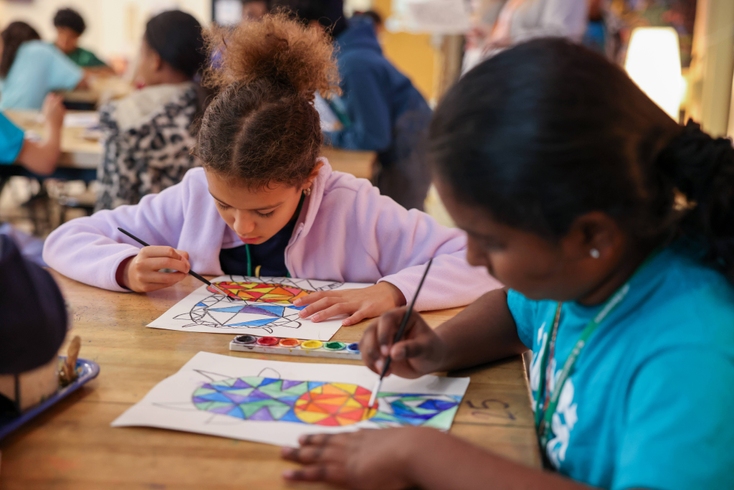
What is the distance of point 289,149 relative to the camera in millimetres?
1277

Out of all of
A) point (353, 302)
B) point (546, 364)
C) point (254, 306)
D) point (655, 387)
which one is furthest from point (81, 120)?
point (655, 387)

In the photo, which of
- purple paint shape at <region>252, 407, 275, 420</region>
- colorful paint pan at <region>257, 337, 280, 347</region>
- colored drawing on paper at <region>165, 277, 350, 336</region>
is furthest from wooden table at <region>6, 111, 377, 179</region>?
purple paint shape at <region>252, 407, 275, 420</region>

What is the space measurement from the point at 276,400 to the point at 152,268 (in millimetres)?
516

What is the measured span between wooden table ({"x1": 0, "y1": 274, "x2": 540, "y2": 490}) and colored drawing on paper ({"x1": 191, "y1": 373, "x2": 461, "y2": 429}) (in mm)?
42

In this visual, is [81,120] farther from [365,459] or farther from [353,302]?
[365,459]

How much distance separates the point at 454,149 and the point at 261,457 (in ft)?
1.23

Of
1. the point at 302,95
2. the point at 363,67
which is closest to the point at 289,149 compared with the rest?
the point at 302,95

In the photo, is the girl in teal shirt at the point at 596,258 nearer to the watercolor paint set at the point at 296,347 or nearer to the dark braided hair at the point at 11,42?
the watercolor paint set at the point at 296,347

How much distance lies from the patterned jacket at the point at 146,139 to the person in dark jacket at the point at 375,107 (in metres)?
0.62

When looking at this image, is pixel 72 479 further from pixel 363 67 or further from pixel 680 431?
pixel 363 67

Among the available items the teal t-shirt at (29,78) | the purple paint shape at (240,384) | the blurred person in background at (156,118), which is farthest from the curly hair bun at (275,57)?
the teal t-shirt at (29,78)

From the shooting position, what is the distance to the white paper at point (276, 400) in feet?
2.57

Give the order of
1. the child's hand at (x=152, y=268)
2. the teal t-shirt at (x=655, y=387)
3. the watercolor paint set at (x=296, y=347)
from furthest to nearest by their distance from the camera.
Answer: the child's hand at (x=152, y=268) → the watercolor paint set at (x=296, y=347) → the teal t-shirt at (x=655, y=387)

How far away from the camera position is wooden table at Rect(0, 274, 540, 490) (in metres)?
0.69
